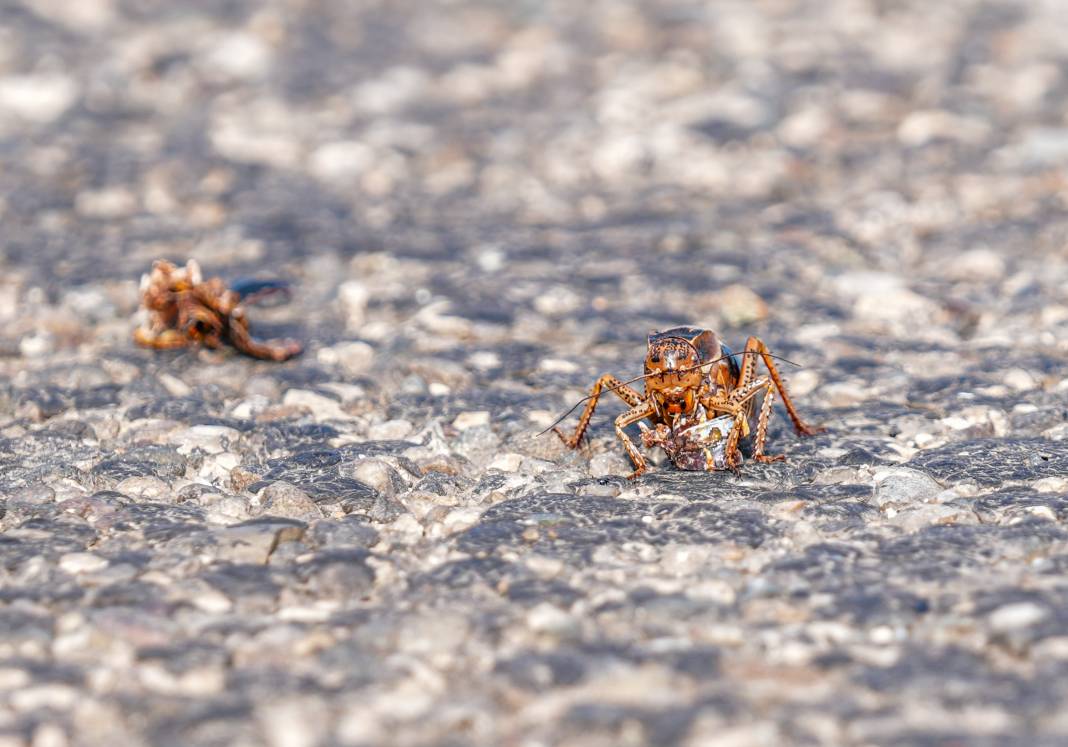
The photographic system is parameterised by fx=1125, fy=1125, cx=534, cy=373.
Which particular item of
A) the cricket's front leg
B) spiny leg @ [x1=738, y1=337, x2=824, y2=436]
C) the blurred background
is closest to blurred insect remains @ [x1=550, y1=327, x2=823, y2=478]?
the cricket's front leg

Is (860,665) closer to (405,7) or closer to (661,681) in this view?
(661,681)

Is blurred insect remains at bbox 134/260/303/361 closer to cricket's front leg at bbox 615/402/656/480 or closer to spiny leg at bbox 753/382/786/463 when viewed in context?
cricket's front leg at bbox 615/402/656/480

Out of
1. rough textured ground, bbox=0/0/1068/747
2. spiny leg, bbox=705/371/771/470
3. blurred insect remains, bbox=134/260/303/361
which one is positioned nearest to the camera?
rough textured ground, bbox=0/0/1068/747

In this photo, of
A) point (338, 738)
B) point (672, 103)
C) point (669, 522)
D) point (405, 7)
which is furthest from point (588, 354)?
point (405, 7)

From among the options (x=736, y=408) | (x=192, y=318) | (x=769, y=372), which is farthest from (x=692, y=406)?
(x=192, y=318)

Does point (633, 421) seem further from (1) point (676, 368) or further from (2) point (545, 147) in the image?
(2) point (545, 147)

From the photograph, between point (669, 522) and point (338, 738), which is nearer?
point (338, 738)

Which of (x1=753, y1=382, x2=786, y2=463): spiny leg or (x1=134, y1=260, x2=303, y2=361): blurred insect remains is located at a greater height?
(x1=134, y1=260, x2=303, y2=361): blurred insect remains

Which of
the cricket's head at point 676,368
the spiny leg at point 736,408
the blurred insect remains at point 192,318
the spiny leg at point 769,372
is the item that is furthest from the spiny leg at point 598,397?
the blurred insect remains at point 192,318
